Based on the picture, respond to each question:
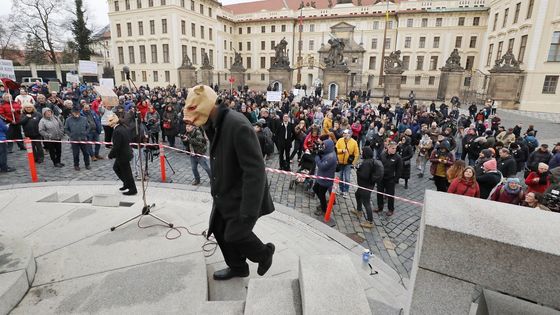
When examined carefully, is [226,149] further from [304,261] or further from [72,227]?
[72,227]

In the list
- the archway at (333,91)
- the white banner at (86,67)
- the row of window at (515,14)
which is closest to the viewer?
the white banner at (86,67)

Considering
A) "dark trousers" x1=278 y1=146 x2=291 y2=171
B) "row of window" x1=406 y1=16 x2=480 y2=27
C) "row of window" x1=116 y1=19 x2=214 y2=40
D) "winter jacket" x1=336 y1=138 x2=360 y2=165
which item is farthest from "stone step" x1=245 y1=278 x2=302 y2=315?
"row of window" x1=406 y1=16 x2=480 y2=27

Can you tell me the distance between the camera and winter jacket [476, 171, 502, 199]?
6422 mm

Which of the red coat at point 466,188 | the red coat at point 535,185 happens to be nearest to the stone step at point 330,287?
the red coat at point 466,188

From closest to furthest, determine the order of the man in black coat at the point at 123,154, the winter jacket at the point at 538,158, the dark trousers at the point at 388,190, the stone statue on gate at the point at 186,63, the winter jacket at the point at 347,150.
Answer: the man in black coat at the point at 123,154
the dark trousers at the point at 388,190
the winter jacket at the point at 347,150
the winter jacket at the point at 538,158
the stone statue on gate at the point at 186,63

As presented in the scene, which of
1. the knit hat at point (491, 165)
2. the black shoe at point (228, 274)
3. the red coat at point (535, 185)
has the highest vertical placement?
the knit hat at point (491, 165)

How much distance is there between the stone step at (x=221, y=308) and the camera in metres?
2.69

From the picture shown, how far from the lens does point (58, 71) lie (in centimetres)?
4453

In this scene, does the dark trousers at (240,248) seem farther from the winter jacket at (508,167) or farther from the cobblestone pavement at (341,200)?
the winter jacket at (508,167)

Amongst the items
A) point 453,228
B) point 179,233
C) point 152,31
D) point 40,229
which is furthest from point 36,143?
point 152,31

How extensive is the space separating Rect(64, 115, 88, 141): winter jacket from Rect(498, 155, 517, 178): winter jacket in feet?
38.2

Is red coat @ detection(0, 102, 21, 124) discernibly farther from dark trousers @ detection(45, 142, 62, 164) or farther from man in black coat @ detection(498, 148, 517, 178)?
man in black coat @ detection(498, 148, 517, 178)

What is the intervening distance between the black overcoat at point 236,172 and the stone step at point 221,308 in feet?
1.96

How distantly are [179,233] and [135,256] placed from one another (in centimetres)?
76
